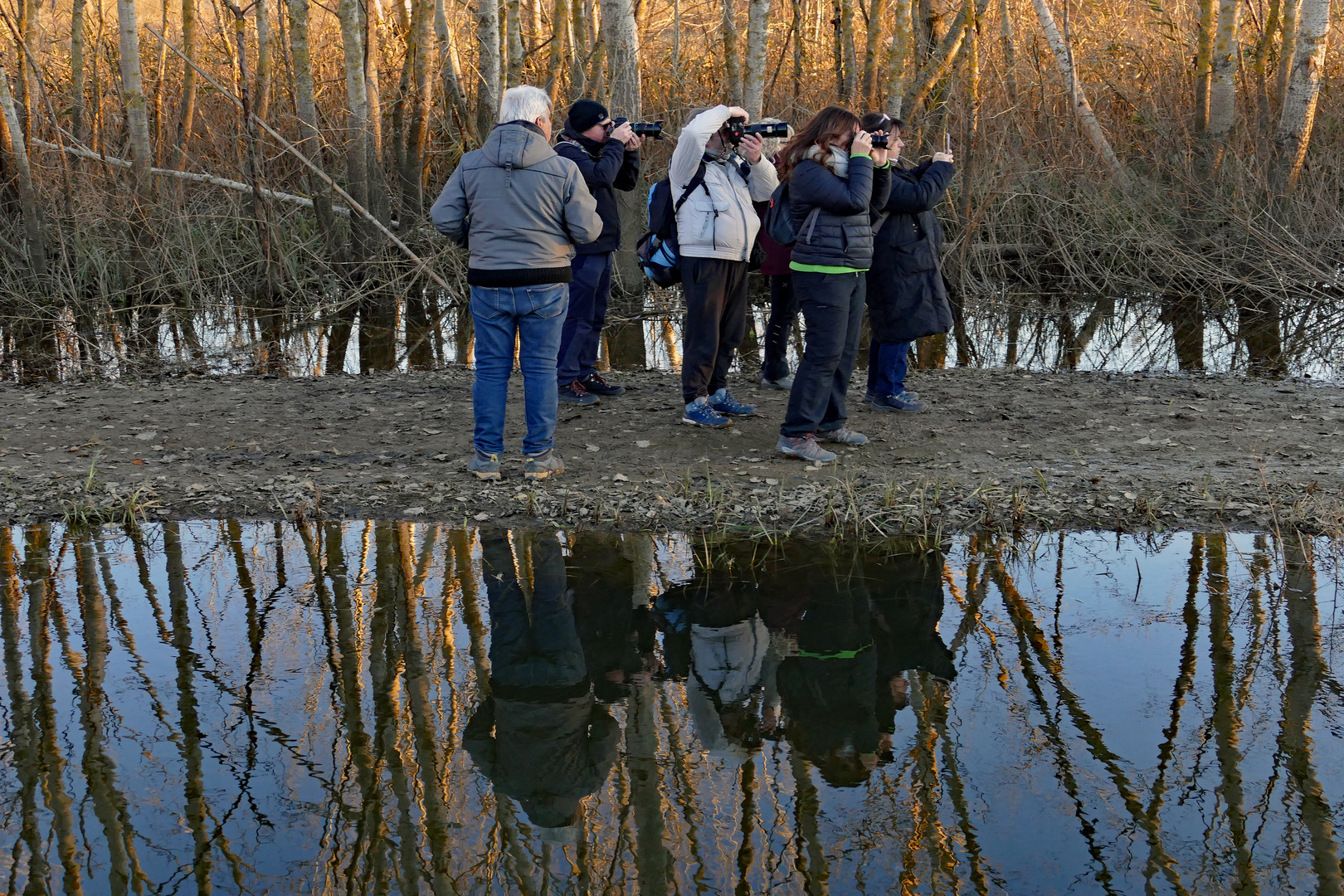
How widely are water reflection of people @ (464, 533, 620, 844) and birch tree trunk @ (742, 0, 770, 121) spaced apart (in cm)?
641

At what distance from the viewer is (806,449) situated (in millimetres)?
5863

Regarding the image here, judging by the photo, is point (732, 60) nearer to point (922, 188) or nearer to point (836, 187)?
point (922, 188)

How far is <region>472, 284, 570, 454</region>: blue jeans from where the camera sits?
17.7 feet

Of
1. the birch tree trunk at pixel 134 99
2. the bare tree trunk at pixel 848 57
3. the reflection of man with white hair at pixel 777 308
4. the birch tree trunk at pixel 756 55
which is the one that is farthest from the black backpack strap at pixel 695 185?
the birch tree trunk at pixel 134 99

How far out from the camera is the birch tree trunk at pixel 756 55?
31.3 ft

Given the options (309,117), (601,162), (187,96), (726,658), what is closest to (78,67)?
(187,96)

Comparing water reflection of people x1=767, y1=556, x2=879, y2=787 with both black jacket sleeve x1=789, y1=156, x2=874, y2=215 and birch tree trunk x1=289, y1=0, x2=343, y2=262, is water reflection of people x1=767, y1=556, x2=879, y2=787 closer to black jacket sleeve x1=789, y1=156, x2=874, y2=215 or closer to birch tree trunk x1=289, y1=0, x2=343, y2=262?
black jacket sleeve x1=789, y1=156, x2=874, y2=215

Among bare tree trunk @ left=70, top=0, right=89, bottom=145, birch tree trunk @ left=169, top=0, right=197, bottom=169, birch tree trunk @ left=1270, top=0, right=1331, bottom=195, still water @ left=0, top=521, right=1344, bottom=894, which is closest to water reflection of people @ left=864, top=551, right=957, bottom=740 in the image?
still water @ left=0, top=521, right=1344, bottom=894

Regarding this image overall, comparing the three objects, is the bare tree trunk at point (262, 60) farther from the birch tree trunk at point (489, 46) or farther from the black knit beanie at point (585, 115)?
the black knit beanie at point (585, 115)

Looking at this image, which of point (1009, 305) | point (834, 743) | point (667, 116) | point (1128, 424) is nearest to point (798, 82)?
point (667, 116)

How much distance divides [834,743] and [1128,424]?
13.3ft

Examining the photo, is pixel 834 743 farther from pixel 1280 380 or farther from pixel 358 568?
pixel 1280 380

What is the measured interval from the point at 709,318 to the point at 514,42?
6.41 meters

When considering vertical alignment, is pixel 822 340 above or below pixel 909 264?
below
